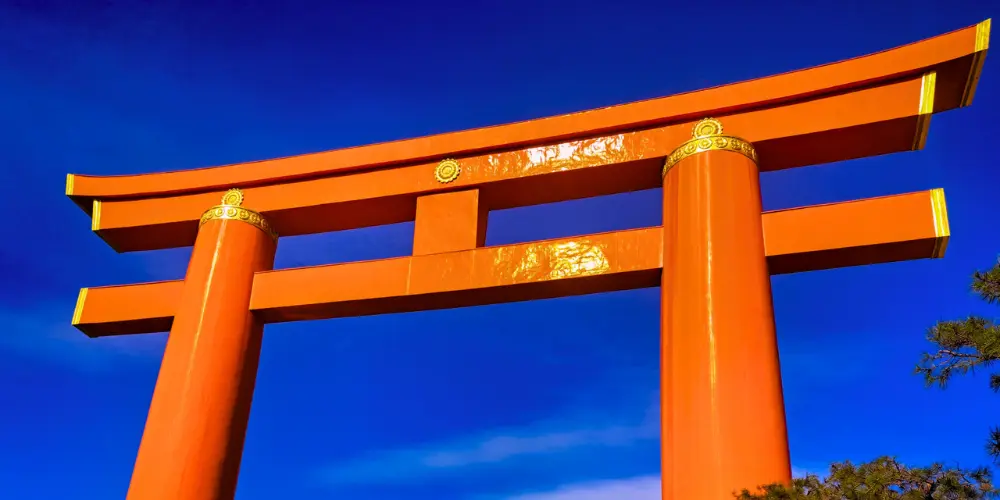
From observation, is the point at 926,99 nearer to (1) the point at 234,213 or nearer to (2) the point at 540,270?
(2) the point at 540,270

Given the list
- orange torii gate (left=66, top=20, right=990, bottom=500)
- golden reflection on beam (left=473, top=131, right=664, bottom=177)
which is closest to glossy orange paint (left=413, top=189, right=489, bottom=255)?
orange torii gate (left=66, top=20, right=990, bottom=500)

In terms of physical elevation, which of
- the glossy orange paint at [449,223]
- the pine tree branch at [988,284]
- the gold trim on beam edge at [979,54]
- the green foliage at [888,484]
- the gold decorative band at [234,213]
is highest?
the gold trim on beam edge at [979,54]

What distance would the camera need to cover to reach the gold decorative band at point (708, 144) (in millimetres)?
8055

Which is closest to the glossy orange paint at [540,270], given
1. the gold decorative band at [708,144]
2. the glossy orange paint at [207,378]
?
the glossy orange paint at [207,378]

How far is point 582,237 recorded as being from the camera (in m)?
8.37

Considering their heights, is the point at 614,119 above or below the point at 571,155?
above

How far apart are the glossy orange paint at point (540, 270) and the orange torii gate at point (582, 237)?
0.02 meters

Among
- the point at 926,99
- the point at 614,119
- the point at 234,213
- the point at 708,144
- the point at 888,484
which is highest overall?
the point at 614,119

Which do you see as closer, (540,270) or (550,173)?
(540,270)

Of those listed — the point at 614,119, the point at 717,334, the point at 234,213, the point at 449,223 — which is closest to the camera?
the point at 717,334

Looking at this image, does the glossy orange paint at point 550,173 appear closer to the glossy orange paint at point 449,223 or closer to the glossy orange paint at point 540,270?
the glossy orange paint at point 449,223

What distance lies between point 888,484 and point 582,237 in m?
4.05

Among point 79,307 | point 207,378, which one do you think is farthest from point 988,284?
point 79,307

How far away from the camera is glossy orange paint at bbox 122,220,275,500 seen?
331 inches
